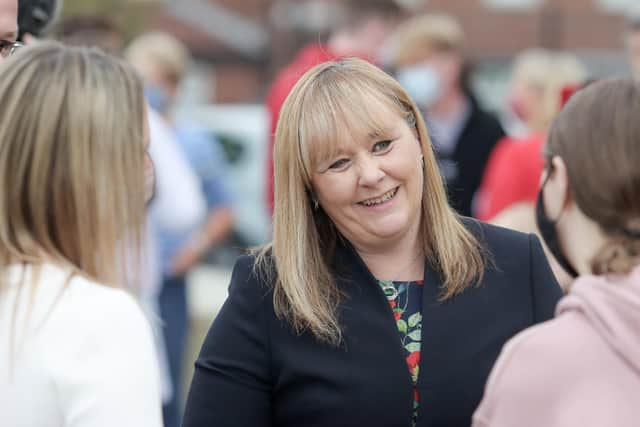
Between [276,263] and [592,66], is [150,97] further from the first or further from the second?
[592,66]

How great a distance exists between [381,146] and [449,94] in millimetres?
3769

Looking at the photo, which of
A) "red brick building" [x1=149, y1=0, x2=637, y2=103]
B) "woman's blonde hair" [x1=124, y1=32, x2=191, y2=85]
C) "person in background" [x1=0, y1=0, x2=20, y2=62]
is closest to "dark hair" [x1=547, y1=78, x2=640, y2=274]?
"person in background" [x1=0, y1=0, x2=20, y2=62]

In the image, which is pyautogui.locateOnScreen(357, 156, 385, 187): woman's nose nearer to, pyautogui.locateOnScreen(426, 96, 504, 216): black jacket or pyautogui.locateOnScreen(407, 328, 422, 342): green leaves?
pyautogui.locateOnScreen(407, 328, 422, 342): green leaves

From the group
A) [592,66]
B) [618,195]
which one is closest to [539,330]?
[618,195]

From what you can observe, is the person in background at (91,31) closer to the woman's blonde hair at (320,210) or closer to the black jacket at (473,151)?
the black jacket at (473,151)

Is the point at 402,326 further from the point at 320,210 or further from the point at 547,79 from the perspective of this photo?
the point at 547,79

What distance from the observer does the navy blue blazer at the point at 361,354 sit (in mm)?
2820

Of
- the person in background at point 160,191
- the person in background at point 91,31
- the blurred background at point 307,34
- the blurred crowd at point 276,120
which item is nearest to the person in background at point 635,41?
the blurred crowd at point 276,120

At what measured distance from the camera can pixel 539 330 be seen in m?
2.29

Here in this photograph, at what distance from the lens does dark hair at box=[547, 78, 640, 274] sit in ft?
7.80

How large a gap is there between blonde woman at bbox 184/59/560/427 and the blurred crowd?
5.51ft

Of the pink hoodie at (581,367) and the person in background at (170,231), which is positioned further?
the person in background at (170,231)

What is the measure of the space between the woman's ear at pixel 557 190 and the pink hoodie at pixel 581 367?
378 millimetres

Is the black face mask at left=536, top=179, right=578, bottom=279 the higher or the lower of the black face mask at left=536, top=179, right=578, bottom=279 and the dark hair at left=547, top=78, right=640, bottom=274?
the lower
